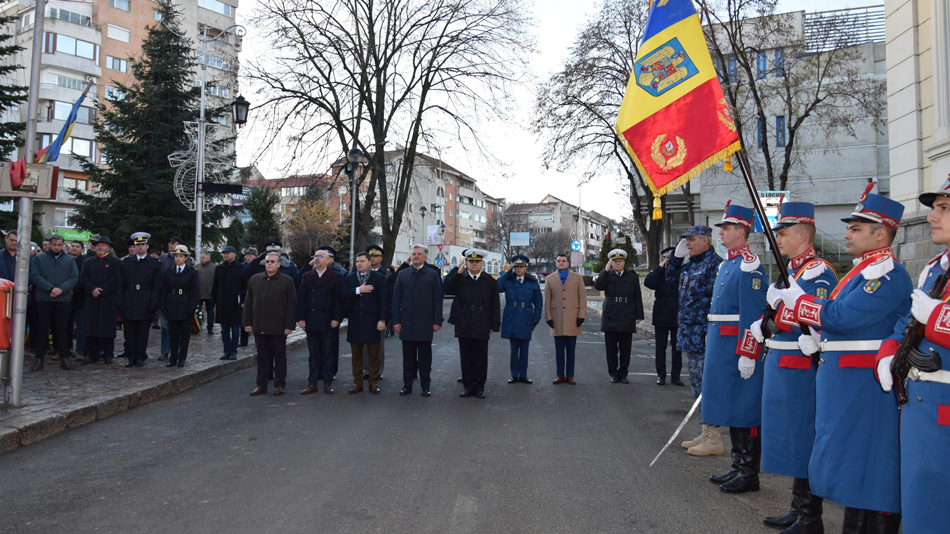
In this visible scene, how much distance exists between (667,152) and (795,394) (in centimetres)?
212

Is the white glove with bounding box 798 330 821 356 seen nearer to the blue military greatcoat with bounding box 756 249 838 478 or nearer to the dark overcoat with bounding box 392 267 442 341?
the blue military greatcoat with bounding box 756 249 838 478

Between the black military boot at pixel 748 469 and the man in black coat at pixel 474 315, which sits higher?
the man in black coat at pixel 474 315

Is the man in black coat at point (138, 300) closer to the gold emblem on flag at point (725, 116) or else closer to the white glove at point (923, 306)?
the gold emblem on flag at point (725, 116)

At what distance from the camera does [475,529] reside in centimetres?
425

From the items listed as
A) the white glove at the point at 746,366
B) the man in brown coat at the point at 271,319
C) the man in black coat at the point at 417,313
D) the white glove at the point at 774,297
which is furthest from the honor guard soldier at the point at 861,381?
the man in brown coat at the point at 271,319

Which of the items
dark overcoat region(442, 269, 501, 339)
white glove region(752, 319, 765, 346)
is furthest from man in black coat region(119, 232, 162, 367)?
white glove region(752, 319, 765, 346)

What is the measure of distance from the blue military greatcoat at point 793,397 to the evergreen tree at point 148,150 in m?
25.9

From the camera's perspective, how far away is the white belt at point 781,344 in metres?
4.34

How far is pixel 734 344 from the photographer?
5.39 m

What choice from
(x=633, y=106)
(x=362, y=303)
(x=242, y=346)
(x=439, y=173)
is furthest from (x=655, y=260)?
(x=633, y=106)

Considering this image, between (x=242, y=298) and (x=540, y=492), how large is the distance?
9.45m

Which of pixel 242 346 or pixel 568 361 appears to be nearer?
pixel 568 361

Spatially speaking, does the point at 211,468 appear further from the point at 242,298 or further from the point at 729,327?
the point at 242,298

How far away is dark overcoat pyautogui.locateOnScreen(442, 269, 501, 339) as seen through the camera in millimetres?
9648
